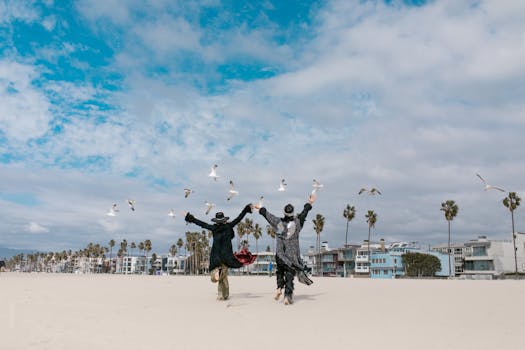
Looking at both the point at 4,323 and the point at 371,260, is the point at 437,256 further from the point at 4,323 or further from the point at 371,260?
the point at 4,323

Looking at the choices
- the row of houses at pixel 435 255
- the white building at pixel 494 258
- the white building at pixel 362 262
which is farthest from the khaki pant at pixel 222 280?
the white building at pixel 362 262

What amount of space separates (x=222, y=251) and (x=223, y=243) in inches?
8.4

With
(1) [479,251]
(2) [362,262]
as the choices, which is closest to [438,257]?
(1) [479,251]

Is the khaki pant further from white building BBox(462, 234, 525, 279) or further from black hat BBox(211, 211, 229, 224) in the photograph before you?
white building BBox(462, 234, 525, 279)

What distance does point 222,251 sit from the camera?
11.8 metres

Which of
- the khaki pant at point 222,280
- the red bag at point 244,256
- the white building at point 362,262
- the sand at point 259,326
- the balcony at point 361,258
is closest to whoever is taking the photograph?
the sand at point 259,326

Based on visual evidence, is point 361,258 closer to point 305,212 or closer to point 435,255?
point 435,255

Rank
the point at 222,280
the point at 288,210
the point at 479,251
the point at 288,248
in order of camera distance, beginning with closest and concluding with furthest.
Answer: the point at 288,248 < the point at 288,210 < the point at 222,280 < the point at 479,251

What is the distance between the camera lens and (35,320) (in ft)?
26.7

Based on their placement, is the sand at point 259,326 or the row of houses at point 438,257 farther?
the row of houses at point 438,257

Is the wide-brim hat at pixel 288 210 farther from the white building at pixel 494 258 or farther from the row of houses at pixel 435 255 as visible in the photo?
the white building at pixel 494 258

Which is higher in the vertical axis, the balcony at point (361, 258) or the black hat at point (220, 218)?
the black hat at point (220, 218)

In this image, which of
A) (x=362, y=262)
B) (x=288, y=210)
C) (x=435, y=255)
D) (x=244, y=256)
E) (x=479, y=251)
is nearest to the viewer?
(x=288, y=210)

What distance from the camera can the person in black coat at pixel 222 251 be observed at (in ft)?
38.4
